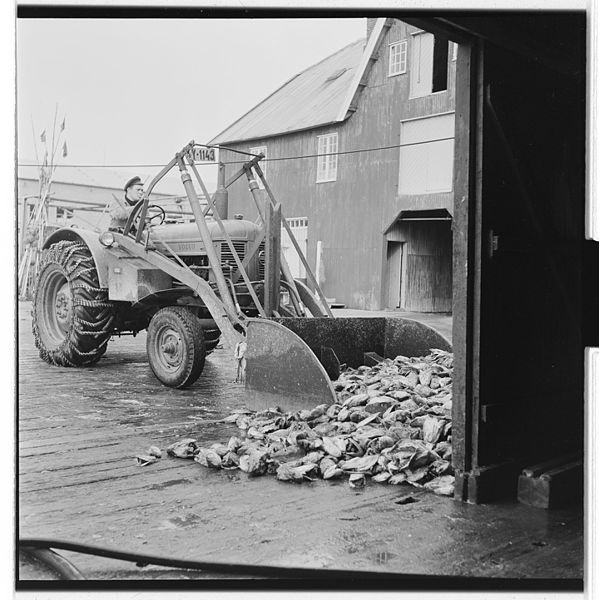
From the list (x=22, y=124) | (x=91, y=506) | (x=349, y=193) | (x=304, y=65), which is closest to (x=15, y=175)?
(x=22, y=124)

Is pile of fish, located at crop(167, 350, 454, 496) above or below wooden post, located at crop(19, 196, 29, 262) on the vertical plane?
below

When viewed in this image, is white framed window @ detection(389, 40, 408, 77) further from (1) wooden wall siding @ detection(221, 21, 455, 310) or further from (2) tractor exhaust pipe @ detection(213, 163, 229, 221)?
(2) tractor exhaust pipe @ detection(213, 163, 229, 221)

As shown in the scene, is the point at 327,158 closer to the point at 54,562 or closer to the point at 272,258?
the point at 272,258

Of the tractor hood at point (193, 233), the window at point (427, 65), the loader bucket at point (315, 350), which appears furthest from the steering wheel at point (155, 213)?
the window at point (427, 65)

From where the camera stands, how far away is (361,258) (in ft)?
24.0

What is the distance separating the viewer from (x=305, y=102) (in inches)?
231

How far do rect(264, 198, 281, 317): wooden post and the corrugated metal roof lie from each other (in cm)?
60

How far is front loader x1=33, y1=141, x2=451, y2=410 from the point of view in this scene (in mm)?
5328

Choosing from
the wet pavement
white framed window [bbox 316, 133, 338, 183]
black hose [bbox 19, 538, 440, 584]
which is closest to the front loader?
white framed window [bbox 316, 133, 338, 183]

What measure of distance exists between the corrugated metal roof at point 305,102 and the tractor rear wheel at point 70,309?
2002 mm

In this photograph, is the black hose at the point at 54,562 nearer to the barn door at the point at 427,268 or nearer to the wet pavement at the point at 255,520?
the wet pavement at the point at 255,520

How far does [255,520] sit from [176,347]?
117 inches

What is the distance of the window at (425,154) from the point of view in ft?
25.5

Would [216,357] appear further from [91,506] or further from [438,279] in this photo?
[91,506]
